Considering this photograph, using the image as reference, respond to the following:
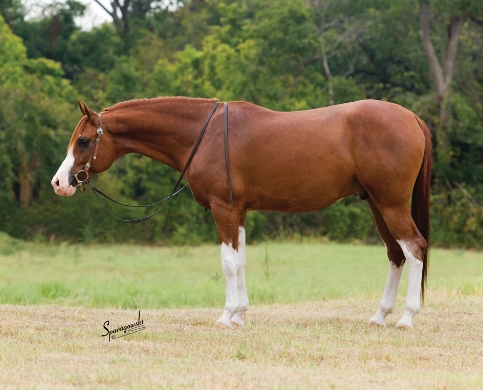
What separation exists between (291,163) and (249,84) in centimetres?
2496

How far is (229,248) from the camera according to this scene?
8.48m

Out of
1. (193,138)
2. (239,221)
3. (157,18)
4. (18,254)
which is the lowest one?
(18,254)

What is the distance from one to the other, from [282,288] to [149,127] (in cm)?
532

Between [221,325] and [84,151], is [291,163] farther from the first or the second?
[84,151]

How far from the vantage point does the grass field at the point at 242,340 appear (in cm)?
603

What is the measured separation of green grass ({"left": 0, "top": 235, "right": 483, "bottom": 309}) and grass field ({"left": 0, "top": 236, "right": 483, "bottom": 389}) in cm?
6

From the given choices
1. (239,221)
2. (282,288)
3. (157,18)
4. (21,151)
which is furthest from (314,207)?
(157,18)

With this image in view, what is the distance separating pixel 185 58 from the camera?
3791cm

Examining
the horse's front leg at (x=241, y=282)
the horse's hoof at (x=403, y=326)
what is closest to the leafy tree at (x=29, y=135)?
the horse's front leg at (x=241, y=282)

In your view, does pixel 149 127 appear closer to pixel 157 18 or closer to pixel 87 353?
pixel 87 353

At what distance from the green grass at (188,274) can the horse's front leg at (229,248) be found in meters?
3.29

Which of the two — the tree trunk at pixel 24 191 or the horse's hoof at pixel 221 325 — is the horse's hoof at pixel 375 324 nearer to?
the horse's hoof at pixel 221 325

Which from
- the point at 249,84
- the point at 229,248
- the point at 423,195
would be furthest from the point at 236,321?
the point at 249,84
